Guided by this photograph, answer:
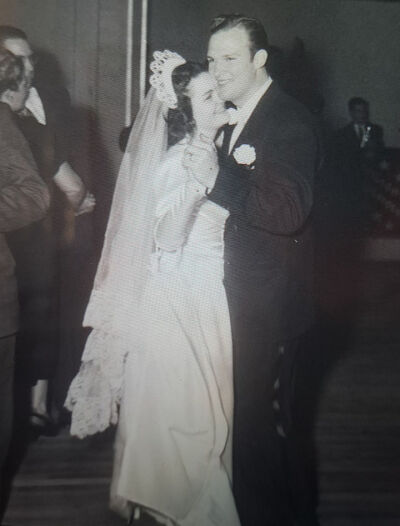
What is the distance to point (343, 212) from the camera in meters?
1.69

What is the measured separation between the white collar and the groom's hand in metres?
0.30

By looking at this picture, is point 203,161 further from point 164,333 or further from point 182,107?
point 164,333

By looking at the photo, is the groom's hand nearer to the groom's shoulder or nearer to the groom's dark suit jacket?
the groom's dark suit jacket

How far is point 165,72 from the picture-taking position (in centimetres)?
137

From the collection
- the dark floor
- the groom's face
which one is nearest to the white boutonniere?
the groom's face

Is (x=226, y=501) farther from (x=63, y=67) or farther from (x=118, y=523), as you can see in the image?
(x=63, y=67)

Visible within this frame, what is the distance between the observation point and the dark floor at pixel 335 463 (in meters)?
1.60

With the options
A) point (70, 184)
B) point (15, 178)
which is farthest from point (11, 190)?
point (70, 184)

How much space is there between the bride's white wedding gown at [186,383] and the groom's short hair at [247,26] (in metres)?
0.29

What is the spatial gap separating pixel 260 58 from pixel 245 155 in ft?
0.63

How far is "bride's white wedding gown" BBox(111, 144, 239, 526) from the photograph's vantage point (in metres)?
1.45

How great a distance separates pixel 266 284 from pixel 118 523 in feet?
2.01

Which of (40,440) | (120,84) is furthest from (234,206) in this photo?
(40,440)

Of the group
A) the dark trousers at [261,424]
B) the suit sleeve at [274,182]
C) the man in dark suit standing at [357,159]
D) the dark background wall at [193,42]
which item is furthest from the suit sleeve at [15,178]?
the man in dark suit standing at [357,159]
